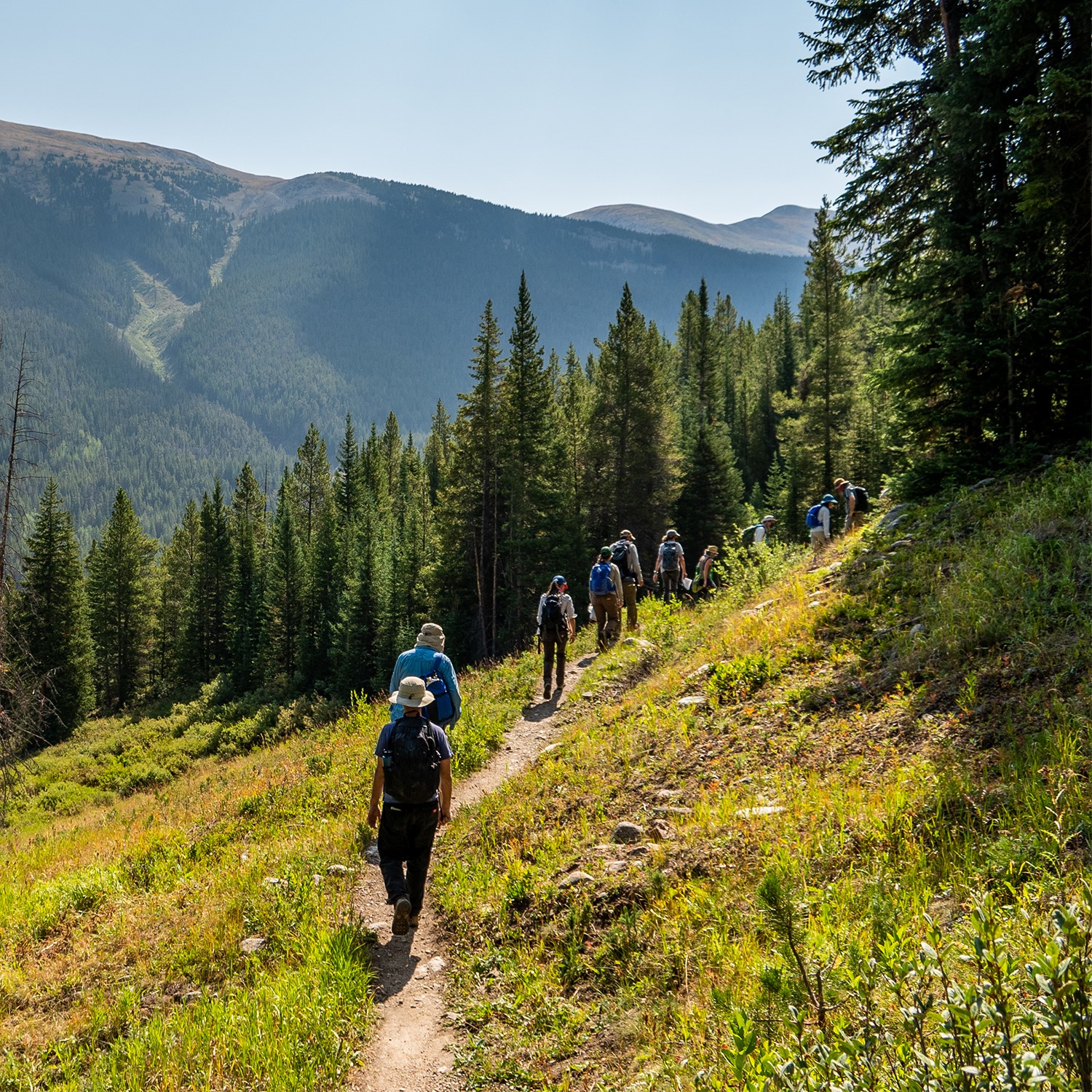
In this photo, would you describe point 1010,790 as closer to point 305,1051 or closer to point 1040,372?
point 305,1051

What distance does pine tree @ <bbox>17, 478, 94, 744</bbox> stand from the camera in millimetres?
49312

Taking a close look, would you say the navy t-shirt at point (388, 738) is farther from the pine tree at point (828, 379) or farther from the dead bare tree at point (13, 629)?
the pine tree at point (828, 379)

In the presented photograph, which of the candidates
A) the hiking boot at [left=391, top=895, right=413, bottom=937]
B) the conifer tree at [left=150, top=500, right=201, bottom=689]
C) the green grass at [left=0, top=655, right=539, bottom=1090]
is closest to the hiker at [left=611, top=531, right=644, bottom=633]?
the green grass at [left=0, top=655, right=539, bottom=1090]

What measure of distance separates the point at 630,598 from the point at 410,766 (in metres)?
10.3

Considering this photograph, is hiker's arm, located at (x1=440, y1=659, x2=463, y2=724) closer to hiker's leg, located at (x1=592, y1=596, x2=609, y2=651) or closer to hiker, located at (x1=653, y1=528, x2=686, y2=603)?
hiker's leg, located at (x1=592, y1=596, x2=609, y2=651)

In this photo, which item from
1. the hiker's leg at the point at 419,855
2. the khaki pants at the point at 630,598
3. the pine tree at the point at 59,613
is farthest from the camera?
the pine tree at the point at 59,613

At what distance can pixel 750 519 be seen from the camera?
42.0 meters

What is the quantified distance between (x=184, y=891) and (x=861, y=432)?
122ft

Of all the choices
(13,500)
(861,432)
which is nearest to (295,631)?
(13,500)

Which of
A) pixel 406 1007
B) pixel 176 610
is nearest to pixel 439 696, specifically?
pixel 406 1007

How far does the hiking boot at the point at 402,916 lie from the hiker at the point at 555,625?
264 inches

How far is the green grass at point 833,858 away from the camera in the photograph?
2467mm

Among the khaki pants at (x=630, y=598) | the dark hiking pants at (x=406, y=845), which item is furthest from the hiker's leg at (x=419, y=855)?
the khaki pants at (x=630, y=598)

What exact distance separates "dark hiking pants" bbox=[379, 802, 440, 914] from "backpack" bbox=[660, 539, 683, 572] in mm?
11821
